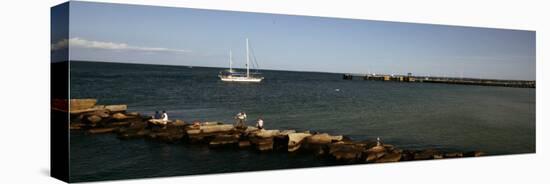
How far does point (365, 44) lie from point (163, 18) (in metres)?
3.66

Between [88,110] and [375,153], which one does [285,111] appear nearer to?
[375,153]

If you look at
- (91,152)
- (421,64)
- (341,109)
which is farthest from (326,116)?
(91,152)

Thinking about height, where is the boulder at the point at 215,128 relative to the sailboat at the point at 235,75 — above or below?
below

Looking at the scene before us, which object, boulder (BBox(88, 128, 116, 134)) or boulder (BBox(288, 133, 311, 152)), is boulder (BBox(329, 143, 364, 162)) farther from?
boulder (BBox(88, 128, 116, 134))

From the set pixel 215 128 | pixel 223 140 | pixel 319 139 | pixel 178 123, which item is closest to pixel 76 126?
pixel 178 123

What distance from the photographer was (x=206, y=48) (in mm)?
10891

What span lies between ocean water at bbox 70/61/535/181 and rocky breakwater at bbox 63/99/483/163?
0.09m

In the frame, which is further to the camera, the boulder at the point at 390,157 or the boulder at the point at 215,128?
the boulder at the point at 390,157

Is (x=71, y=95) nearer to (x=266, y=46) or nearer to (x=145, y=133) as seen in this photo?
(x=145, y=133)

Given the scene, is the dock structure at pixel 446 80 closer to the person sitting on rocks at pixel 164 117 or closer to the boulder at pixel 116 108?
the person sitting on rocks at pixel 164 117

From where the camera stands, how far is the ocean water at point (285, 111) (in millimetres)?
10023

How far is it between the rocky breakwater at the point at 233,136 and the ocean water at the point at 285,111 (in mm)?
94

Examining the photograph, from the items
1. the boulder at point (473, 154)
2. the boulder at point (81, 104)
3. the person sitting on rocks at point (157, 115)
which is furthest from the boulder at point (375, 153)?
the boulder at point (81, 104)

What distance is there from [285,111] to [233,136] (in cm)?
99
